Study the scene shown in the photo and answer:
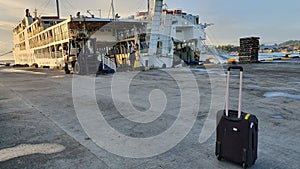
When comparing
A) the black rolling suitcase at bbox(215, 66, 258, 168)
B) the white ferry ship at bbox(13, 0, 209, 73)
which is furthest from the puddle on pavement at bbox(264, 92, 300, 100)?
the white ferry ship at bbox(13, 0, 209, 73)

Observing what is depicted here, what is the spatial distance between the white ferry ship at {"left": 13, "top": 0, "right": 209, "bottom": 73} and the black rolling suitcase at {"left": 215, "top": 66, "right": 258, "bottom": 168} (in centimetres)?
1411

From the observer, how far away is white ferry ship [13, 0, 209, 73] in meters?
16.8

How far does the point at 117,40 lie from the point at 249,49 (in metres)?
14.3

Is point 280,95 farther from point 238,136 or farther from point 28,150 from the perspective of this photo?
point 28,150

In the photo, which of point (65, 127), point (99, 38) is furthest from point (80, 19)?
point (65, 127)

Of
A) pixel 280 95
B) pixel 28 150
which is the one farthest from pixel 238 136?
pixel 280 95

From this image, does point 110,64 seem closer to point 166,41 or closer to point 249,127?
point 166,41

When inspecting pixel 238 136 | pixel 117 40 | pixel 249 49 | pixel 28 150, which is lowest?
pixel 28 150

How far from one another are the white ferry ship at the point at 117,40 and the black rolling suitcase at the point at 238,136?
1411cm

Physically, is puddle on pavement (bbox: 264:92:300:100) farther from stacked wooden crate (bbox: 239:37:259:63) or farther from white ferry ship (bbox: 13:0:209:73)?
stacked wooden crate (bbox: 239:37:259:63)

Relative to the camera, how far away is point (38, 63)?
33.0 metres

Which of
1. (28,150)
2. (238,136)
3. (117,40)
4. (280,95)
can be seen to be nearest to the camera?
(238,136)

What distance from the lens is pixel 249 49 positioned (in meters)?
18.7

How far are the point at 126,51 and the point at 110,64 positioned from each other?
544 cm
